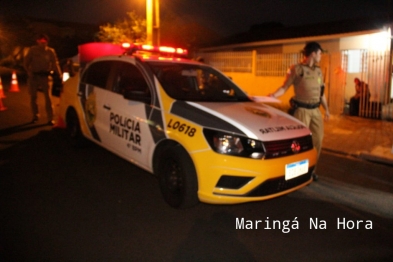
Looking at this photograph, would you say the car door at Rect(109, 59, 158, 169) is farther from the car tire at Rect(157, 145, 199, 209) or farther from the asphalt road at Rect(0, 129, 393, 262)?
the asphalt road at Rect(0, 129, 393, 262)

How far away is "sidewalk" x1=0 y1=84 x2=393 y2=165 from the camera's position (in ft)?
24.2

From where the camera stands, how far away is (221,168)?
380cm

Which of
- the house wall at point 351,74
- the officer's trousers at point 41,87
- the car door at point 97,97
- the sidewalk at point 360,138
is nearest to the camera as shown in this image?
the car door at point 97,97

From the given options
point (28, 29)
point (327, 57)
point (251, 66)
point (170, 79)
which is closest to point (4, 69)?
point (28, 29)

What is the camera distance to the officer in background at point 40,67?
9023 millimetres

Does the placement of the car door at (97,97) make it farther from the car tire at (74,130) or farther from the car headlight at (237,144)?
the car headlight at (237,144)

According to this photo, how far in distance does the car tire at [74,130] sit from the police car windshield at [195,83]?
2211mm

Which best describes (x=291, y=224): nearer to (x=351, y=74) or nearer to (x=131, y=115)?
(x=131, y=115)

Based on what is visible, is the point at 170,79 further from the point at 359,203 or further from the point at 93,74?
the point at 359,203

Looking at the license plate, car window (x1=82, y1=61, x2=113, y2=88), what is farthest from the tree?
the license plate

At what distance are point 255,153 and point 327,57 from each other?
30.0 ft

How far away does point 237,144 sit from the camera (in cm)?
389

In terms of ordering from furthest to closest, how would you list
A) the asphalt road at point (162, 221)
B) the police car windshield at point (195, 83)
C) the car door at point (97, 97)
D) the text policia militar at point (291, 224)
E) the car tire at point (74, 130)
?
the car tire at point (74, 130), the car door at point (97, 97), the police car windshield at point (195, 83), the text policia militar at point (291, 224), the asphalt road at point (162, 221)

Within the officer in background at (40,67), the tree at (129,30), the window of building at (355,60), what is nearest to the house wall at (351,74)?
Answer: the window of building at (355,60)
